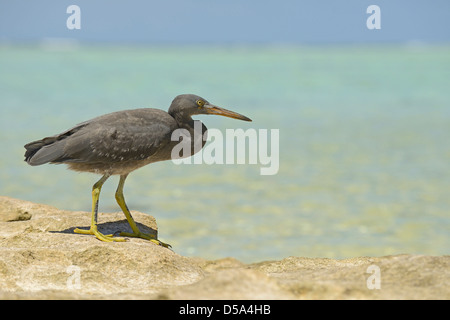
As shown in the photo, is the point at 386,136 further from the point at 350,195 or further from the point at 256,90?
the point at 256,90

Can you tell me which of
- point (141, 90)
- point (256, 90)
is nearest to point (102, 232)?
point (141, 90)

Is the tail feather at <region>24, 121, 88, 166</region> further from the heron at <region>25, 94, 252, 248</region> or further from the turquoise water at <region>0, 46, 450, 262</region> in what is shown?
the turquoise water at <region>0, 46, 450, 262</region>

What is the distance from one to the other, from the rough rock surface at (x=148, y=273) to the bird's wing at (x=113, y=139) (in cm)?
81

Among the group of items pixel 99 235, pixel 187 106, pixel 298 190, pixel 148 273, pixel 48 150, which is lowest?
pixel 298 190

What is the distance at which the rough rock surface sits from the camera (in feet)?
13.4

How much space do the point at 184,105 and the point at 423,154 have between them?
11333 millimetres

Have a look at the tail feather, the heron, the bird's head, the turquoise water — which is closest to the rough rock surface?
the heron

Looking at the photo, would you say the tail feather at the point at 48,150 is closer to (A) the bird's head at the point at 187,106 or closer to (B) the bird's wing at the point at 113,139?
(B) the bird's wing at the point at 113,139

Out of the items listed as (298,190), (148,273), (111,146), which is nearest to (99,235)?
(111,146)

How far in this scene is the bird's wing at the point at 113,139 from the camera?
6297mm

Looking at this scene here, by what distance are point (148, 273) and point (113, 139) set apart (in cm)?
160

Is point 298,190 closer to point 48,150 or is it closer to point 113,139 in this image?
point 113,139

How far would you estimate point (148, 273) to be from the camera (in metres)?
5.34

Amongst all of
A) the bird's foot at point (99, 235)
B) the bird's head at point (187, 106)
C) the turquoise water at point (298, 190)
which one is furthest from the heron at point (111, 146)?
the turquoise water at point (298, 190)
